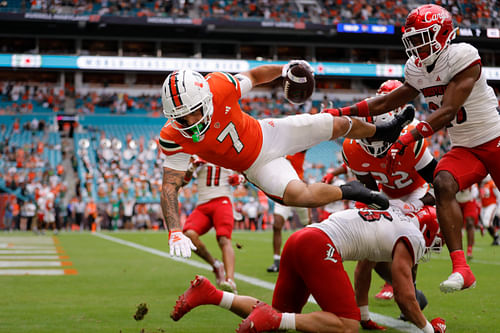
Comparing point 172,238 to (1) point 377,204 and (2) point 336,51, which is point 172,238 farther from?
(2) point 336,51

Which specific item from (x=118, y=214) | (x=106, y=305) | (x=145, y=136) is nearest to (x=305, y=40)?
(x=145, y=136)

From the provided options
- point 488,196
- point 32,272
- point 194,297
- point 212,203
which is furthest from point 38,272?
point 488,196

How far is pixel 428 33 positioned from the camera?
198 inches

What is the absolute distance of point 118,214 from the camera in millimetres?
23703

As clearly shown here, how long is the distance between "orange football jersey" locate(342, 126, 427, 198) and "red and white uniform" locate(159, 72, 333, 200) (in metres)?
1.17

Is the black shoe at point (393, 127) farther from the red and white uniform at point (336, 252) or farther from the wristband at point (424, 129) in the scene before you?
the red and white uniform at point (336, 252)

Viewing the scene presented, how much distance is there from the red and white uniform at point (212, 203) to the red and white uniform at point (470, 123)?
11.0ft

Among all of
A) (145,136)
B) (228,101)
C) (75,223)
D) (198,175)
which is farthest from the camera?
(145,136)

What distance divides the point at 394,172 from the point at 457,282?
1750 millimetres

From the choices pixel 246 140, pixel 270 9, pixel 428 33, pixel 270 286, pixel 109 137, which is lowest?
pixel 109 137

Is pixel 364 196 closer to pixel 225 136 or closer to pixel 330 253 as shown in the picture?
pixel 330 253

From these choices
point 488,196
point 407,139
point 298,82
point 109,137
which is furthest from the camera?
point 109,137

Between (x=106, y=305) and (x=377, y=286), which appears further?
(x=377, y=286)

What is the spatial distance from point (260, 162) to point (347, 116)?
916 mm
